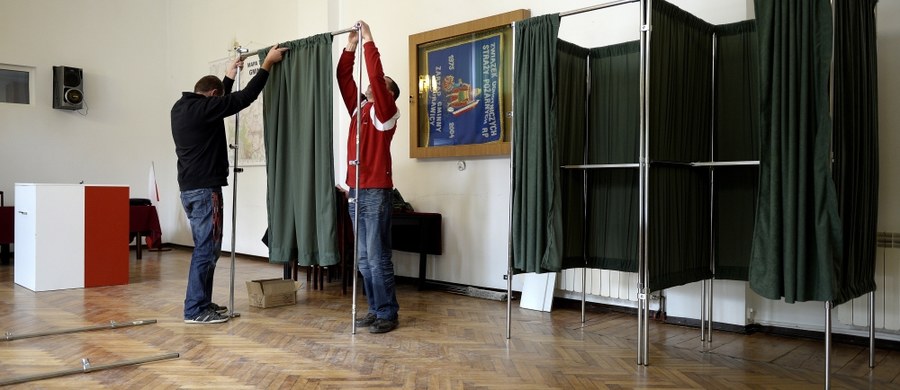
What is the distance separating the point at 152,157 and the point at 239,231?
7.76ft

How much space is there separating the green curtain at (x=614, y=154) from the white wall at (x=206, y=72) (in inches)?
27.2

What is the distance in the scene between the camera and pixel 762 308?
4043 millimetres

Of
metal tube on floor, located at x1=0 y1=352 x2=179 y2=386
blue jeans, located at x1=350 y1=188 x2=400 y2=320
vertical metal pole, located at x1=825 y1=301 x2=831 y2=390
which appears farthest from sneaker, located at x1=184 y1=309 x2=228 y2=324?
vertical metal pole, located at x1=825 y1=301 x2=831 y2=390

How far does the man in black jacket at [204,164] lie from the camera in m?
4.01

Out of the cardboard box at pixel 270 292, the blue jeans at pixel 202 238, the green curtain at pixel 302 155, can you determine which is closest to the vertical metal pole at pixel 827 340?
the green curtain at pixel 302 155

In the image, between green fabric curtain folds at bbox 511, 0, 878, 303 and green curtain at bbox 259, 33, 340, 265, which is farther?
green curtain at bbox 259, 33, 340, 265

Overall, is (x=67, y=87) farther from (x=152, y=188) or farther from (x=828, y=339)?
(x=828, y=339)

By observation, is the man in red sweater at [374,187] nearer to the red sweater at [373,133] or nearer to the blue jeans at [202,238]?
the red sweater at [373,133]

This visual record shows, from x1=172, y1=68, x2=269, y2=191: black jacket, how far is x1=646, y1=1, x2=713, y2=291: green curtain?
2.43 m

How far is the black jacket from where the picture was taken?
13.1ft

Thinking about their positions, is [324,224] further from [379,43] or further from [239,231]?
[239,231]

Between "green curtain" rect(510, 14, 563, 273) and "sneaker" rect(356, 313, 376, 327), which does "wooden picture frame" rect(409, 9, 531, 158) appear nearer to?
"green curtain" rect(510, 14, 563, 273)

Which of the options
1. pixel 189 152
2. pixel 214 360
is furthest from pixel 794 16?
pixel 189 152

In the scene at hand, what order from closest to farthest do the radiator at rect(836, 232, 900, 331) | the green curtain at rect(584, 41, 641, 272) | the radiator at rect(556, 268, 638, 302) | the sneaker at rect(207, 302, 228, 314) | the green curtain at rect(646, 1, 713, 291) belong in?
the green curtain at rect(646, 1, 713, 291) < the radiator at rect(836, 232, 900, 331) < the green curtain at rect(584, 41, 641, 272) < the sneaker at rect(207, 302, 228, 314) < the radiator at rect(556, 268, 638, 302)
